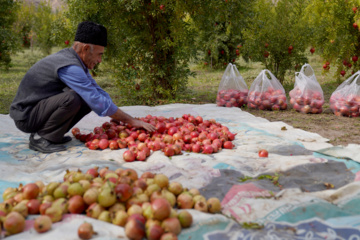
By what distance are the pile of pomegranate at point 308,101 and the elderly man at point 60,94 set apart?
361cm

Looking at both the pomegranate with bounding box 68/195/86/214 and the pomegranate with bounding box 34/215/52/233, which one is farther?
the pomegranate with bounding box 68/195/86/214

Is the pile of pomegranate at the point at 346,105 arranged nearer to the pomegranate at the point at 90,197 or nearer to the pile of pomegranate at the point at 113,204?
the pile of pomegranate at the point at 113,204

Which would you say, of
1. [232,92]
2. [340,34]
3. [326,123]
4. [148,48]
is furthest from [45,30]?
[326,123]

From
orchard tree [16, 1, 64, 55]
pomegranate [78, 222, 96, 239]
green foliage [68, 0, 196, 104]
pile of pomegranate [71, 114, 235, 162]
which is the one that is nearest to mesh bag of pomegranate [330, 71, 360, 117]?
pile of pomegranate [71, 114, 235, 162]

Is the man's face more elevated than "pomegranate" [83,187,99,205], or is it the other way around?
the man's face

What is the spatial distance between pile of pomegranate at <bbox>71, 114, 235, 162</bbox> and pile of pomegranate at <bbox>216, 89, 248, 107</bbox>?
2.15 metres

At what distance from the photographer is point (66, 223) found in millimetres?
2004

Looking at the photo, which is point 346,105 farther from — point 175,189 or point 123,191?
point 123,191

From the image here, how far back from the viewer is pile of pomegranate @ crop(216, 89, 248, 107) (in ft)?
21.4

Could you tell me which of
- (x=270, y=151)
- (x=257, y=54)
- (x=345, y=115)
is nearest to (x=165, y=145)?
(x=270, y=151)

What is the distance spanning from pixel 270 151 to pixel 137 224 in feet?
7.58

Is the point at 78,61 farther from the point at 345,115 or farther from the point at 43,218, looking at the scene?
the point at 345,115

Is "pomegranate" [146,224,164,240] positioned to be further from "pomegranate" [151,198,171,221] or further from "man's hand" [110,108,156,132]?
"man's hand" [110,108,156,132]

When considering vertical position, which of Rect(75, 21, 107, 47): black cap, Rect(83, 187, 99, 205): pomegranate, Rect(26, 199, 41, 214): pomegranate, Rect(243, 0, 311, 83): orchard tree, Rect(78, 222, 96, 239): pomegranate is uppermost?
Rect(243, 0, 311, 83): orchard tree
